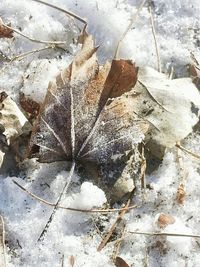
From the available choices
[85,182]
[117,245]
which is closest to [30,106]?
[85,182]

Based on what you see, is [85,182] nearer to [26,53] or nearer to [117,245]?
[117,245]

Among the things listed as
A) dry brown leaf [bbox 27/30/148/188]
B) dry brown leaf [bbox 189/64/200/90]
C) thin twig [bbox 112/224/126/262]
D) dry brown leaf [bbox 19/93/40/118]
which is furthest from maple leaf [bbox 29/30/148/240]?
dry brown leaf [bbox 189/64/200/90]

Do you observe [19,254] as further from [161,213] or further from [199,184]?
[199,184]

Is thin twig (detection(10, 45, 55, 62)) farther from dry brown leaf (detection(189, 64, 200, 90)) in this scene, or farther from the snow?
dry brown leaf (detection(189, 64, 200, 90))

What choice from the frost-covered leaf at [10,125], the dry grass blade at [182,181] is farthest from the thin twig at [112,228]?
the frost-covered leaf at [10,125]

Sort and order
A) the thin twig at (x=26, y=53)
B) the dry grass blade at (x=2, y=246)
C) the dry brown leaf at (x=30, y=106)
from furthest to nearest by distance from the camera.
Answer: the thin twig at (x=26, y=53) → the dry brown leaf at (x=30, y=106) → the dry grass blade at (x=2, y=246)

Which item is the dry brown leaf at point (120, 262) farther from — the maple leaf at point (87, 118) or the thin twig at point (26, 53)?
Result: the thin twig at point (26, 53)

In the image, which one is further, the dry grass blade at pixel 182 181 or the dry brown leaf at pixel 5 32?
the dry brown leaf at pixel 5 32
